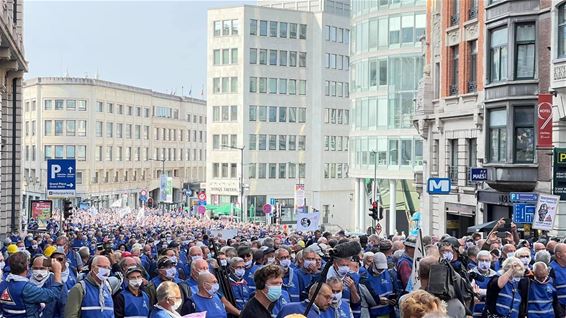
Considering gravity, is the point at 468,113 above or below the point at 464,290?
above

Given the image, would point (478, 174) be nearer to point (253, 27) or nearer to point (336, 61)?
point (253, 27)

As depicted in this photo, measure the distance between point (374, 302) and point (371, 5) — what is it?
5384 centimetres

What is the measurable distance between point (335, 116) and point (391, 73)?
106 ft

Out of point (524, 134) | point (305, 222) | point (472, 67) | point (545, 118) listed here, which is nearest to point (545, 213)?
point (545, 118)

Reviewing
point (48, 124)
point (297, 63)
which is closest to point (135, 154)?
point (48, 124)

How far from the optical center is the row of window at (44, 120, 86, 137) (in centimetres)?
10062

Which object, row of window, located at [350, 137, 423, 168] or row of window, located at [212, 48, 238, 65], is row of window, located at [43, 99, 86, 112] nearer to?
row of window, located at [212, 48, 238, 65]

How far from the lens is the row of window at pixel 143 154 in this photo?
345 ft

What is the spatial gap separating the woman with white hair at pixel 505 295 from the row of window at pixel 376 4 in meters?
50.1

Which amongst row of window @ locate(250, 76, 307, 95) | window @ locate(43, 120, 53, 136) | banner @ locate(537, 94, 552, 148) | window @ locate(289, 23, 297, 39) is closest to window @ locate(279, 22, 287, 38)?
window @ locate(289, 23, 297, 39)

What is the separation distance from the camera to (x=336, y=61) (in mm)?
95500

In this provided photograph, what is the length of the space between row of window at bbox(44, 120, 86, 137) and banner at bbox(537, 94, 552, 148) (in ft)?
248

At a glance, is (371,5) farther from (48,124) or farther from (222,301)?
(222,301)

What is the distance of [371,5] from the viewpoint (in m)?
65.1
